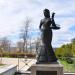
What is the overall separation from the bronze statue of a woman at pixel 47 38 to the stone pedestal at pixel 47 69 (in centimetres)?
32

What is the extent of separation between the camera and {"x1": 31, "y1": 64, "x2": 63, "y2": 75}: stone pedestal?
9.93m

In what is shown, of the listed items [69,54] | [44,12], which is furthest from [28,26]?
[44,12]

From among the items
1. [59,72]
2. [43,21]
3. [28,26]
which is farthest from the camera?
[28,26]

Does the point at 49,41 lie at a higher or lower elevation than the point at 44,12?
lower

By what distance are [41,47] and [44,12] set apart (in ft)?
4.46

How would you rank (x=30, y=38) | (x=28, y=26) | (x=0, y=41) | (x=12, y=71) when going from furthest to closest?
(x=0, y=41) → (x=30, y=38) → (x=28, y=26) → (x=12, y=71)

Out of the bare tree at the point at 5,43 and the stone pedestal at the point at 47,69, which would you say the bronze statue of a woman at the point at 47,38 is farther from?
the bare tree at the point at 5,43

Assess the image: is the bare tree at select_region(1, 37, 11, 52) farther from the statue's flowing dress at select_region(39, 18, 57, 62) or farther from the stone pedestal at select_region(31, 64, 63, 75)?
the stone pedestal at select_region(31, 64, 63, 75)

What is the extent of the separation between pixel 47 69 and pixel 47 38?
125 centimetres

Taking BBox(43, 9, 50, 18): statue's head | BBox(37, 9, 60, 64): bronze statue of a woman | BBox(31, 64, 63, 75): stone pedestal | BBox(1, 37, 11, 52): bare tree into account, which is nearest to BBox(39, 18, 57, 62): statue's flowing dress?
BBox(37, 9, 60, 64): bronze statue of a woman

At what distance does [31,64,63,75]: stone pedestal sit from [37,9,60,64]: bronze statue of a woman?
0.32 metres

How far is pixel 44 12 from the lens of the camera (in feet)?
35.0

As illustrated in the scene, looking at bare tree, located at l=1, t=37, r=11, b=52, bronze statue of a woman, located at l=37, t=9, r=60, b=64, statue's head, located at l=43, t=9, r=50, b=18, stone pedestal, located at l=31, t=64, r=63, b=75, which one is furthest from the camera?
bare tree, located at l=1, t=37, r=11, b=52

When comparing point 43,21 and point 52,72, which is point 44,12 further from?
point 52,72
